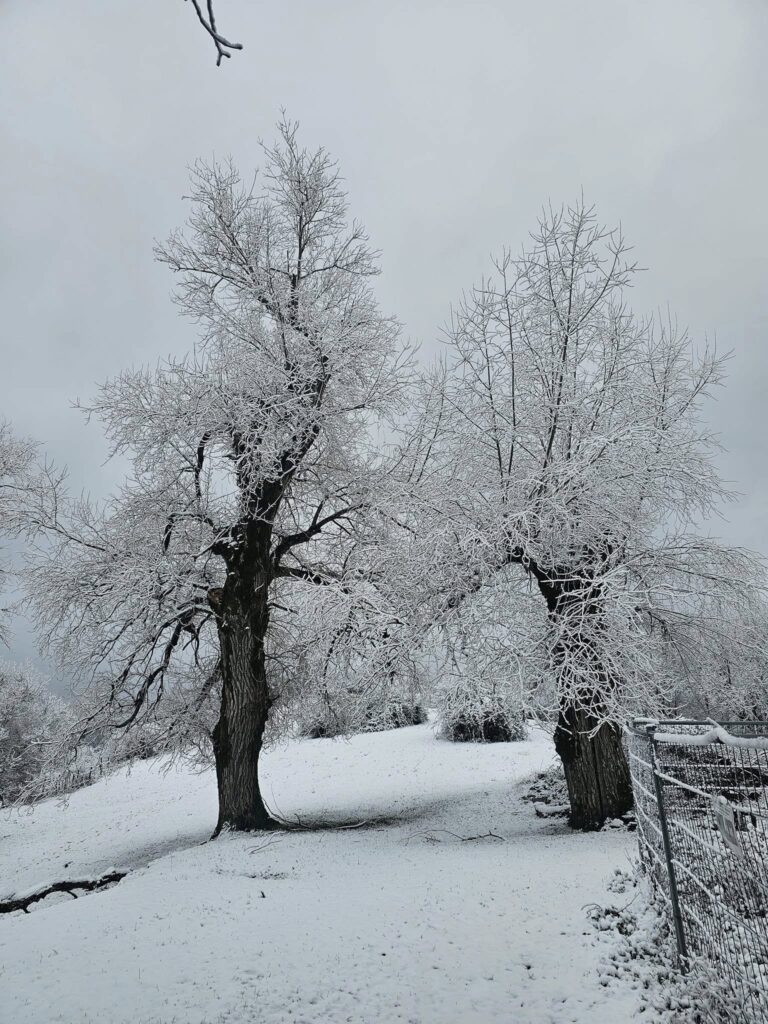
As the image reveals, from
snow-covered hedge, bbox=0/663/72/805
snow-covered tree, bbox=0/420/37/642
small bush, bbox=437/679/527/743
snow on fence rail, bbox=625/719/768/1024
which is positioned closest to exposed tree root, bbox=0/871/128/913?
small bush, bbox=437/679/527/743

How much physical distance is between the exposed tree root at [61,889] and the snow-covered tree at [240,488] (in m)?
2.14

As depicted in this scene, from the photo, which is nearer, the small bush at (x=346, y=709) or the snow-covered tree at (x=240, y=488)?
the small bush at (x=346, y=709)

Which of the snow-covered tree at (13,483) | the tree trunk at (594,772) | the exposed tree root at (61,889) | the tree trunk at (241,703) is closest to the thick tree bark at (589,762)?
the tree trunk at (594,772)

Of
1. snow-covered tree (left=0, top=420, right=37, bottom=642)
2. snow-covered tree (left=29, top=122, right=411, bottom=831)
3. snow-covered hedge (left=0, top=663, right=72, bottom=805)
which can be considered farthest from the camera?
snow-covered hedge (left=0, top=663, right=72, bottom=805)

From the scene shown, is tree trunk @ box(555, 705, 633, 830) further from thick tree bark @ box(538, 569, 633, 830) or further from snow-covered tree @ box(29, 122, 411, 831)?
snow-covered tree @ box(29, 122, 411, 831)

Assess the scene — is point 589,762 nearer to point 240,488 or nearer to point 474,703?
point 474,703

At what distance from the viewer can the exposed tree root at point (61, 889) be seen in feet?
27.4

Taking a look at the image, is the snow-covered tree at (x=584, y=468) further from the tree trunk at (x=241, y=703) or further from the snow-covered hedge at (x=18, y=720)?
the snow-covered hedge at (x=18, y=720)

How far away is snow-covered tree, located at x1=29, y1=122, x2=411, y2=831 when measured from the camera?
36.2 feet

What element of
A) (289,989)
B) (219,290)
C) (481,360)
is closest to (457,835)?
(289,989)

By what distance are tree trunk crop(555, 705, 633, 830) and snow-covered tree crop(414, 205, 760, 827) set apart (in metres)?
0.02

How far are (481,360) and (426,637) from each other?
14.0 feet

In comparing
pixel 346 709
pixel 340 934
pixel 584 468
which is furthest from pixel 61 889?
pixel 584 468

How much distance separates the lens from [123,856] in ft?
42.0
